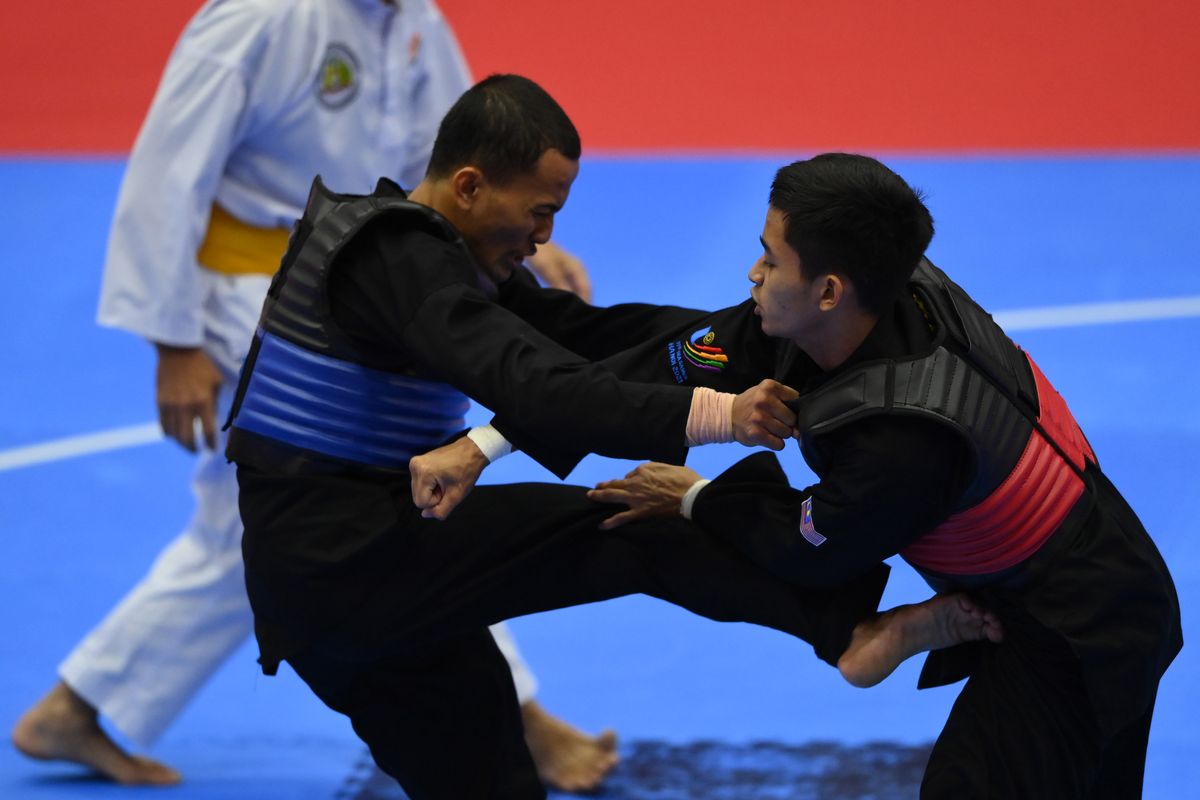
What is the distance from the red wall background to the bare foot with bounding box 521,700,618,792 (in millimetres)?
4948

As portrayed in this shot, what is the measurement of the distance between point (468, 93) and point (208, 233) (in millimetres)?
1270

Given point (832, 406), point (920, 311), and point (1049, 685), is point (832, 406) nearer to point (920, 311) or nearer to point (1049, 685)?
point (920, 311)

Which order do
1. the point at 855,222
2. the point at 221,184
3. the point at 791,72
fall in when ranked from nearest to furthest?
A: the point at 855,222, the point at 221,184, the point at 791,72

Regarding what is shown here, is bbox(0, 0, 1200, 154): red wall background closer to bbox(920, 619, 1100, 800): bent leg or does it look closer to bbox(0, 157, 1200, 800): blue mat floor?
bbox(0, 157, 1200, 800): blue mat floor

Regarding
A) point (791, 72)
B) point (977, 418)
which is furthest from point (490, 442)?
point (791, 72)

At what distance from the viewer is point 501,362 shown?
2496mm

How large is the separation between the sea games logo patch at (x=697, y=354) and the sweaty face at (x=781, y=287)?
0.81 ft

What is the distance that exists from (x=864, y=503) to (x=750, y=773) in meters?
1.63

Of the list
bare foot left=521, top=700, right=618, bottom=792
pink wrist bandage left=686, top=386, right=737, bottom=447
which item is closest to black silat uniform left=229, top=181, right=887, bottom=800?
pink wrist bandage left=686, top=386, right=737, bottom=447

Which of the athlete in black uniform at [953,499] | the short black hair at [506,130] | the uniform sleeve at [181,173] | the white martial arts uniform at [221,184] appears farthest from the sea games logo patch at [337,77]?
Answer: the athlete in black uniform at [953,499]

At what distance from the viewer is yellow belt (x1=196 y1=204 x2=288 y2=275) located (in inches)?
152

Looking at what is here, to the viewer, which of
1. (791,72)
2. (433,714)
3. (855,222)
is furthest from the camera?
(791,72)

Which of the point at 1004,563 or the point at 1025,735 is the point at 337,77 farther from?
the point at 1025,735

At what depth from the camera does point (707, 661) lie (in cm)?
448
